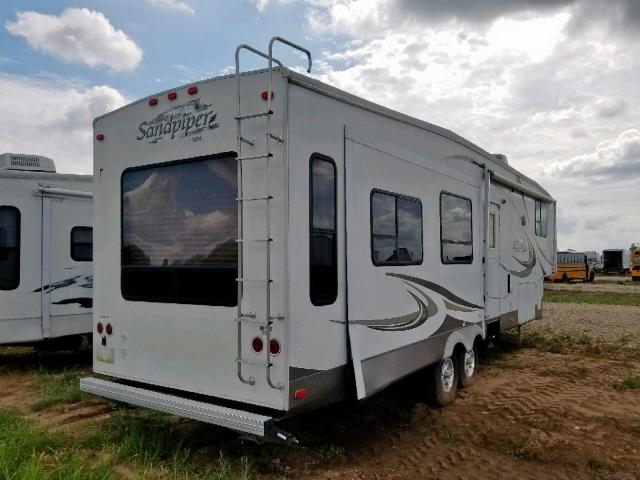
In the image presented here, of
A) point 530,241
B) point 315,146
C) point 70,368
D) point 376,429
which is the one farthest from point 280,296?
point 530,241

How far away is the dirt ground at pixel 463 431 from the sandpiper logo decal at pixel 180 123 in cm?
263

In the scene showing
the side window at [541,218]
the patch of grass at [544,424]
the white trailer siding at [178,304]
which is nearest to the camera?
the white trailer siding at [178,304]

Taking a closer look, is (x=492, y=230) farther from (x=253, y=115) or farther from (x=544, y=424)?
(x=253, y=115)

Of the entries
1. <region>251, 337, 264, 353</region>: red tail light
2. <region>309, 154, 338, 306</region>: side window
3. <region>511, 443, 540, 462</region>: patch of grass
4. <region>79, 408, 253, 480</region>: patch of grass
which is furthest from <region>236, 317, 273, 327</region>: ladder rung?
<region>511, 443, 540, 462</region>: patch of grass

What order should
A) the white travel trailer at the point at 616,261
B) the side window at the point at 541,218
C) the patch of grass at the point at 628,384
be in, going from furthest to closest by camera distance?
the white travel trailer at the point at 616,261, the side window at the point at 541,218, the patch of grass at the point at 628,384

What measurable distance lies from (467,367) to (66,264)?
570 cm

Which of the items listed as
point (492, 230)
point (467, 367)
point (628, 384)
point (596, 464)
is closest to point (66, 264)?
point (467, 367)

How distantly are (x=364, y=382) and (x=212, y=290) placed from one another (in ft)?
4.63

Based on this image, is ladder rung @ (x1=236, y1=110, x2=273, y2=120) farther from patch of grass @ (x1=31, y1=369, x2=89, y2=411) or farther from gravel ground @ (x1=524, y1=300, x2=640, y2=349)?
gravel ground @ (x1=524, y1=300, x2=640, y2=349)

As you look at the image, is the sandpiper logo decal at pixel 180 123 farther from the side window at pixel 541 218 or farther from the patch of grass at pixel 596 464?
the side window at pixel 541 218

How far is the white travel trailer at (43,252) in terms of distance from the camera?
766 centimetres

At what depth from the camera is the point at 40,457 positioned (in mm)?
Result: 4336

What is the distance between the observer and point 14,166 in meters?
7.99

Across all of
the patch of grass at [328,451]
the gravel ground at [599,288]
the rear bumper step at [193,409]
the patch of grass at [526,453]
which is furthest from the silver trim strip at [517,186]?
the gravel ground at [599,288]
